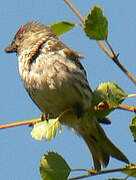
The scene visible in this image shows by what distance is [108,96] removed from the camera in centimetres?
227

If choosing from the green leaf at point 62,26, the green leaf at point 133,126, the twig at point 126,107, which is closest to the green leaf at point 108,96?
the twig at point 126,107

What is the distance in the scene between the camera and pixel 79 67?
4.35 metres

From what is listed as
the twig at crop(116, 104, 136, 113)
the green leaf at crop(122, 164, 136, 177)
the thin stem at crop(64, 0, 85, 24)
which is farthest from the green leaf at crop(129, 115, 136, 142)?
the thin stem at crop(64, 0, 85, 24)

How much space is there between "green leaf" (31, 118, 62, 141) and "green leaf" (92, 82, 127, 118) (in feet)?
0.86

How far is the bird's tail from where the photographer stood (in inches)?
161

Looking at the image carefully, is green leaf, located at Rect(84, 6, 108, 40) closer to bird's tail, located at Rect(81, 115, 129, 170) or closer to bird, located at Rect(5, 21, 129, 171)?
bird, located at Rect(5, 21, 129, 171)

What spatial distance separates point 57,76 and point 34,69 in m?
0.24

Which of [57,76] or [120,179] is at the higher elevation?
[57,76]

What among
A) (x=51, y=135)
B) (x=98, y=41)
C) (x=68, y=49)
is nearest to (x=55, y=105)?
(x=68, y=49)

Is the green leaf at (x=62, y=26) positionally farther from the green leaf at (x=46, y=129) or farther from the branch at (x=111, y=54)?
the green leaf at (x=46, y=129)

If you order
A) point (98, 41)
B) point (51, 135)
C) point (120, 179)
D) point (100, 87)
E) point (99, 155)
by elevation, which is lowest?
point (99, 155)

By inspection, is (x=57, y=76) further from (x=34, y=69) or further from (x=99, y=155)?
(x=99, y=155)

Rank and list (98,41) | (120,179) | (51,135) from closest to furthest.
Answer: (120,179)
(98,41)
(51,135)

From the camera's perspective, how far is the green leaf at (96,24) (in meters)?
2.30
